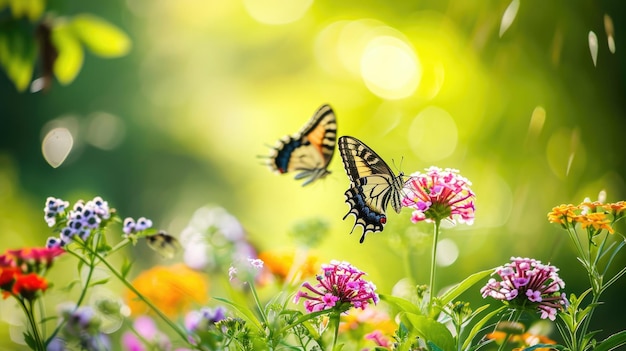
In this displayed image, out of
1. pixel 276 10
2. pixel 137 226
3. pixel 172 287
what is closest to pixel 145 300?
pixel 137 226

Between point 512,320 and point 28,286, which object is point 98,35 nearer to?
point 28,286

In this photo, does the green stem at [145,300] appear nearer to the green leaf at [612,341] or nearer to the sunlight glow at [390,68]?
the green leaf at [612,341]

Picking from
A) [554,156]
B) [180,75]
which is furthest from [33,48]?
[180,75]

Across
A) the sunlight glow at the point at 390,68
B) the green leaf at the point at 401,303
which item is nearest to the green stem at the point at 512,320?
the green leaf at the point at 401,303

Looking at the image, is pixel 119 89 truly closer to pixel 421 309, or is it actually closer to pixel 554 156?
pixel 554 156

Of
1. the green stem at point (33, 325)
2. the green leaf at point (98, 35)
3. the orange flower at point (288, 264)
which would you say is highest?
the green leaf at point (98, 35)

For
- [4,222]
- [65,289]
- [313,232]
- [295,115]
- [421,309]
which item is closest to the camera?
[421,309]
